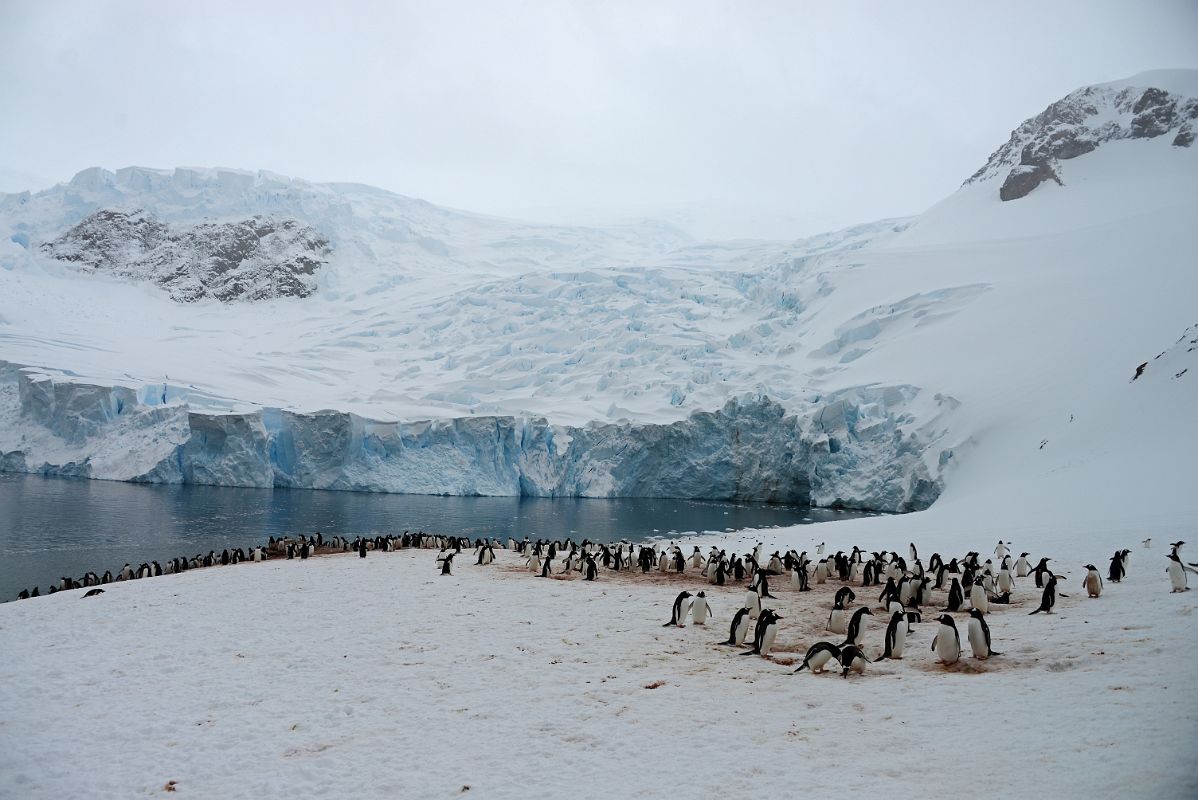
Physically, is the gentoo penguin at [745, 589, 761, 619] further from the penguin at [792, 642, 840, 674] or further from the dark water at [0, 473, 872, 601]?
the dark water at [0, 473, 872, 601]

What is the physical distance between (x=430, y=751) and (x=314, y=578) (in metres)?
9.91

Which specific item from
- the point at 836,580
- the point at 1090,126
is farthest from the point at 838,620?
the point at 1090,126

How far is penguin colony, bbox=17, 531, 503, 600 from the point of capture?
663 inches

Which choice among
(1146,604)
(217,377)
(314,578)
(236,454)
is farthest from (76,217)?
(1146,604)

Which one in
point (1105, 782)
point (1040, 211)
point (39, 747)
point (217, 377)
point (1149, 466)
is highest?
point (1040, 211)

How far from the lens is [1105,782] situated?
15.2 ft

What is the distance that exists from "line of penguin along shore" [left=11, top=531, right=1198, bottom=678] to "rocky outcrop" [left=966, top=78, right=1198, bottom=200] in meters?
54.1

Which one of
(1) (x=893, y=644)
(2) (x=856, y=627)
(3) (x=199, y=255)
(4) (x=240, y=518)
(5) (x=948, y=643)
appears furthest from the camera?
(3) (x=199, y=255)

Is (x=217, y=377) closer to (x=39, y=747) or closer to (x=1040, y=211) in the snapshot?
(x=39, y=747)

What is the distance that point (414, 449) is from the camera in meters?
44.3

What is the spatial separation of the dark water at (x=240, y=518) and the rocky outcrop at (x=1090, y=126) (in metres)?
38.1

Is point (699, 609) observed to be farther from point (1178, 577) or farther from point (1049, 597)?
point (1178, 577)

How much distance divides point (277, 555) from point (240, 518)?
12566 mm

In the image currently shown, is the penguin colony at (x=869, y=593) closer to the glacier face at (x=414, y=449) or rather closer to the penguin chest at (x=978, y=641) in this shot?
the penguin chest at (x=978, y=641)
